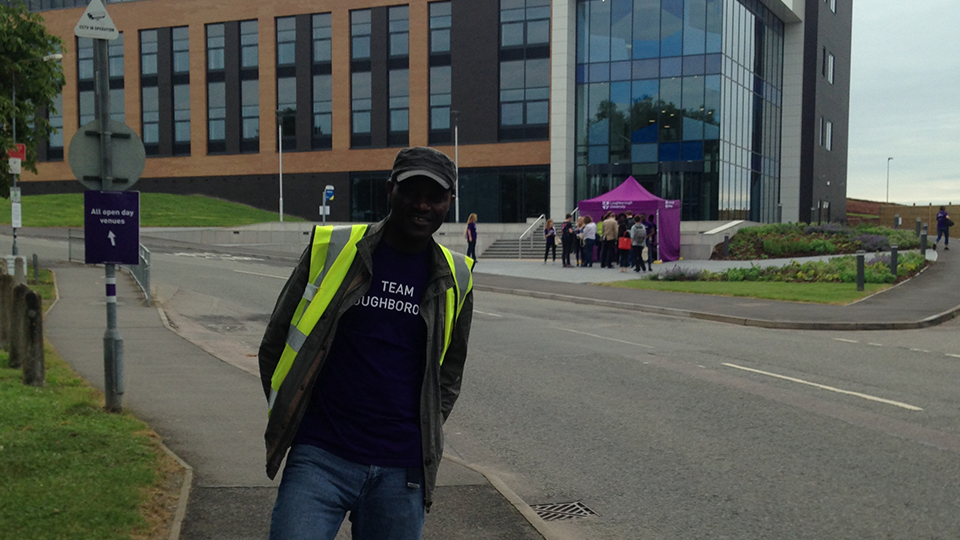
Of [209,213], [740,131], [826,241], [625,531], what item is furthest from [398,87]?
[625,531]

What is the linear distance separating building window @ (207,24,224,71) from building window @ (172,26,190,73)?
71.1 inches

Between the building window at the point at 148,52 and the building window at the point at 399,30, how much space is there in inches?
704

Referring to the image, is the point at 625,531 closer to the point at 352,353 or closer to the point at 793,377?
the point at 352,353

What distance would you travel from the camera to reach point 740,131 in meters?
47.2

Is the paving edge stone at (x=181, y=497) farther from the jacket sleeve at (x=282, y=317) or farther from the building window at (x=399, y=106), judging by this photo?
the building window at (x=399, y=106)

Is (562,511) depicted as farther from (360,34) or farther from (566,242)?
(360,34)

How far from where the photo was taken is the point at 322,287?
2.78 m

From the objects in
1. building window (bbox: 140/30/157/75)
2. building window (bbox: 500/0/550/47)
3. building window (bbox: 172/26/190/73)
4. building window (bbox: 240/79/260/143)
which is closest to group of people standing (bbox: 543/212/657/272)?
building window (bbox: 500/0/550/47)

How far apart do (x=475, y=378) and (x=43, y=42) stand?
18.1 m

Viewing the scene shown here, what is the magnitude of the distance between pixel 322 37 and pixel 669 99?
23585 millimetres

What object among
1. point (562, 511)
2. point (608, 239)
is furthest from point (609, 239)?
point (562, 511)

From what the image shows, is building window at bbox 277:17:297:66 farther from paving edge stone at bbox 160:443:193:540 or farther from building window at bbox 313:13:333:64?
paving edge stone at bbox 160:443:193:540

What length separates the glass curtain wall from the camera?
43.7 metres

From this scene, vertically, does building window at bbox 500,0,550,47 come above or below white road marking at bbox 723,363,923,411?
above
